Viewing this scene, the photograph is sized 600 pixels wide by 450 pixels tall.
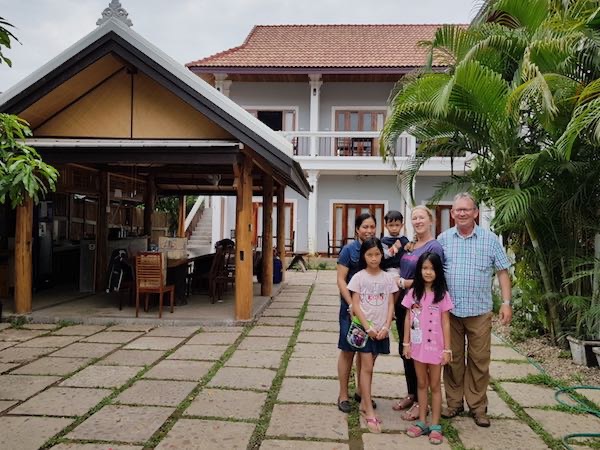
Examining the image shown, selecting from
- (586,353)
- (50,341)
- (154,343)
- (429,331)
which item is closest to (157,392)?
(154,343)

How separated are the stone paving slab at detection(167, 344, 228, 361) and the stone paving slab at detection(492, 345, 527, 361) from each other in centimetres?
307

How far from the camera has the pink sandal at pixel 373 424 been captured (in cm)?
334

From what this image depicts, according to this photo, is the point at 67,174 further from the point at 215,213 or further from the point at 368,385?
the point at 368,385

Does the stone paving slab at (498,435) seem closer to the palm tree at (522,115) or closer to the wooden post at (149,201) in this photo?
the palm tree at (522,115)

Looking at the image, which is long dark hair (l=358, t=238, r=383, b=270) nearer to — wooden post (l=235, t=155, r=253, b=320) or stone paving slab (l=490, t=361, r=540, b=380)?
stone paving slab (l=490, t=361, r=540, b=380)

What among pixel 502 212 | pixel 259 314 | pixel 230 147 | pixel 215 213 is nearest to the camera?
pixel 502 212

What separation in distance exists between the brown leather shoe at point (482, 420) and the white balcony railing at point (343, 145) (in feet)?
41.0

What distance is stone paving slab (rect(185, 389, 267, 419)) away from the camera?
365cm

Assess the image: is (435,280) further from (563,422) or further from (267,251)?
(267,251)

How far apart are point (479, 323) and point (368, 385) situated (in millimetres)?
923

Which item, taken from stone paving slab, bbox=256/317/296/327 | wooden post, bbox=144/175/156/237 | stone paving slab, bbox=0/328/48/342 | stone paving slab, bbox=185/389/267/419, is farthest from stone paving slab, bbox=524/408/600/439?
wooden post, bbox=144/175/156/237

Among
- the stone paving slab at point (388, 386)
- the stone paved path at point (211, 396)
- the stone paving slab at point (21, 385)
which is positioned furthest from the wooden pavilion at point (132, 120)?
the stone paving slab at point (21, 385)

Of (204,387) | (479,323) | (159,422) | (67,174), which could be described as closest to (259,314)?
(204,387)

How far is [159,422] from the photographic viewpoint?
348 cm
